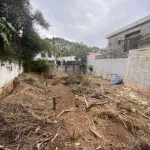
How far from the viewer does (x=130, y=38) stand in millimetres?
9867

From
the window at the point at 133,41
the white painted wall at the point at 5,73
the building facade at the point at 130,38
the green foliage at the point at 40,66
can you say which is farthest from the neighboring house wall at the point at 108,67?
the white painted wall at the point at 5,73

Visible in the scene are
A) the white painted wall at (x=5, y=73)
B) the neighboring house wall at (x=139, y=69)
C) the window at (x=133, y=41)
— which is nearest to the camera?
the white painted wall at (x=5, y=73)

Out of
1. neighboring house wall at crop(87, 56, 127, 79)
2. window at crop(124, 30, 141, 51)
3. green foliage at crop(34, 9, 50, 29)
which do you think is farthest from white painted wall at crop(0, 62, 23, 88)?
window at crop(124, 30, 141, 51)

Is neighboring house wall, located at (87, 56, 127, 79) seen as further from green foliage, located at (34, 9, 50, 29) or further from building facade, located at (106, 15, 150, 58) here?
green foliage, located at (34, 9, 50, 29)

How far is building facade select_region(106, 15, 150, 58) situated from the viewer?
8633 millimetres

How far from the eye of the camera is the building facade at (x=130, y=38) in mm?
8633

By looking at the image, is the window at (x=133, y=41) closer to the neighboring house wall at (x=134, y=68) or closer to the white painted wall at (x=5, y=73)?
the neighboring house wall at (x=134, y=68)

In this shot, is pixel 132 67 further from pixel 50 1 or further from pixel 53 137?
pixel 53 137

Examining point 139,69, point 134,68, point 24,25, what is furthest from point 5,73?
point 134,68

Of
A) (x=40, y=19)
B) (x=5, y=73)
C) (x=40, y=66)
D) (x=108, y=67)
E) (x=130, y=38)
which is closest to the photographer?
(x=5, y=73)

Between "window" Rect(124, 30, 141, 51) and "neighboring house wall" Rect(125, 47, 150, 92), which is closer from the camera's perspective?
"neighboring house wall" Rect(125, 47, 150, 92)

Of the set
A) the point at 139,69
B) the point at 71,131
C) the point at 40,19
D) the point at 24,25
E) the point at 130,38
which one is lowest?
the point at 71,131

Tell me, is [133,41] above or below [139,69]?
above

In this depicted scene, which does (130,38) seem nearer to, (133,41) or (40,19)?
(133,41)
